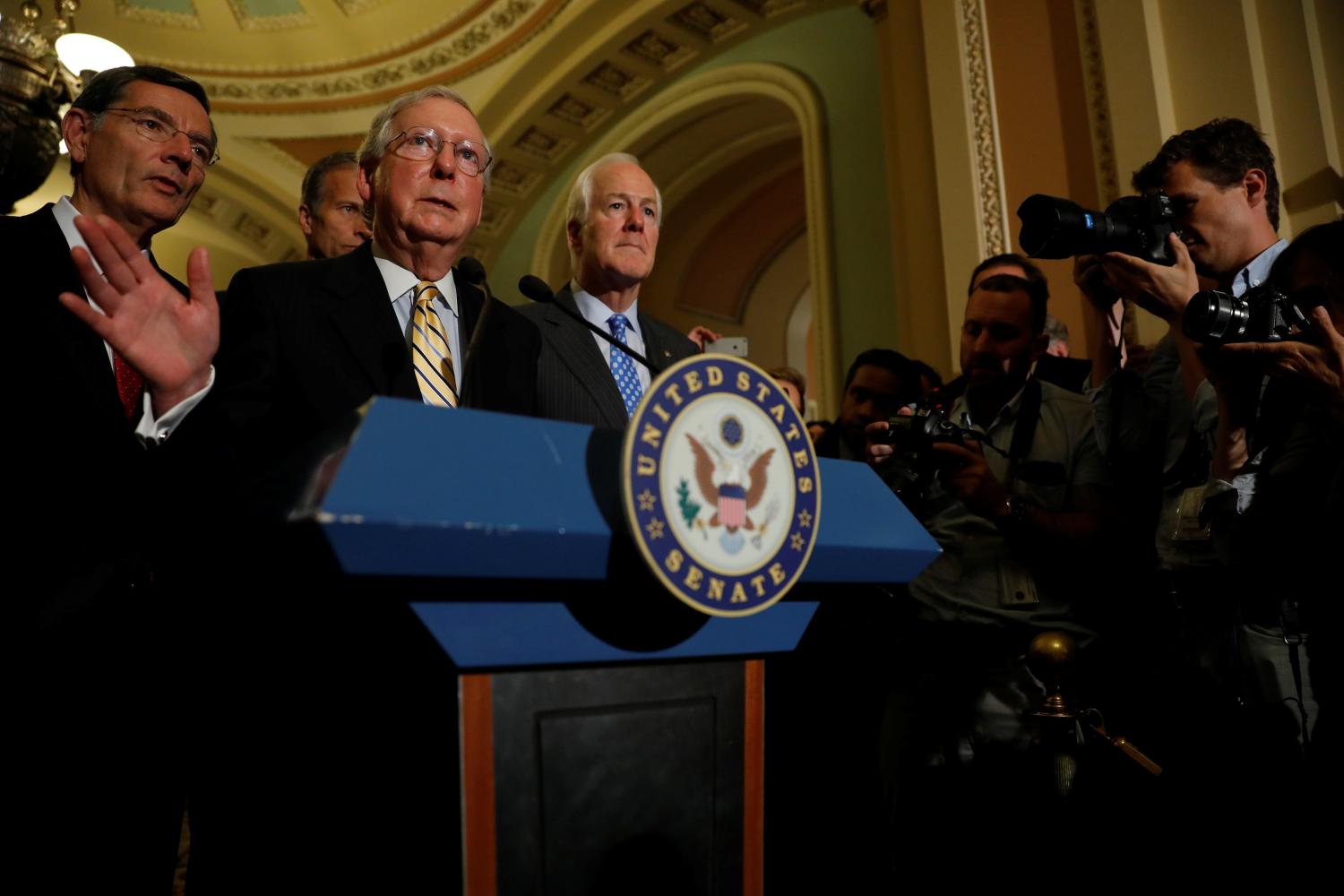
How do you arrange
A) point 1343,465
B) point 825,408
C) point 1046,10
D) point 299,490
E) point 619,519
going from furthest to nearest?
point 825,408, point 1046,10, point 1343,465, point 619,519, point 299,490

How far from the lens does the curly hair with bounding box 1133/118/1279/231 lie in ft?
5.39

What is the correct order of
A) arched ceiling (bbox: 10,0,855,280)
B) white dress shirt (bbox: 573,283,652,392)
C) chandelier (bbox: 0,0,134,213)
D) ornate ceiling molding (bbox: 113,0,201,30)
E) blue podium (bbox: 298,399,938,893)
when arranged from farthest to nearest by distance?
1. ornate ceiling molding (bbox: 113,0,201,30)
2. arched ceiling (bbox: 10,0,855,280)
3. chandelier (bbox: 0,0,134,213)
4. white dress shirt (bbox: 573,283,652,392)
5. blue podium (bbox: 298,399,938,893)

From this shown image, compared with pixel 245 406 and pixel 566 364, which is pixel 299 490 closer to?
pixel 245 406

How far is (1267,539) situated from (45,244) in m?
1.74

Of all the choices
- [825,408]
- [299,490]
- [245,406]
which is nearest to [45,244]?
[245,406]

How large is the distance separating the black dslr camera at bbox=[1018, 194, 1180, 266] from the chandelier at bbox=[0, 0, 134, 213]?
155 inches

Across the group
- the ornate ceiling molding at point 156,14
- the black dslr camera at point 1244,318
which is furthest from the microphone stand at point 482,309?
the ornate ceiling molding at point 156,14

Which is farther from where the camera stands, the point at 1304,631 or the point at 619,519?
the point at 1304,631

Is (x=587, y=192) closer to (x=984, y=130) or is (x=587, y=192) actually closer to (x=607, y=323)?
(x=607, y=323)

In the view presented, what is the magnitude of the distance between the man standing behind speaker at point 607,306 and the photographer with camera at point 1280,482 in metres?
0.82

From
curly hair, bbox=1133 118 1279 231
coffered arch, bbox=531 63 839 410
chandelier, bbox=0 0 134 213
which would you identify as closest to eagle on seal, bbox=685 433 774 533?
curly hair, bbox=1133 118 1279 231

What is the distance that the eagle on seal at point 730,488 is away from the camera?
29.6 inches

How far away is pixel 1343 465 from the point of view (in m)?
1.26

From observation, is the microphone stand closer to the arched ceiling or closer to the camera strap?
the camera strap
